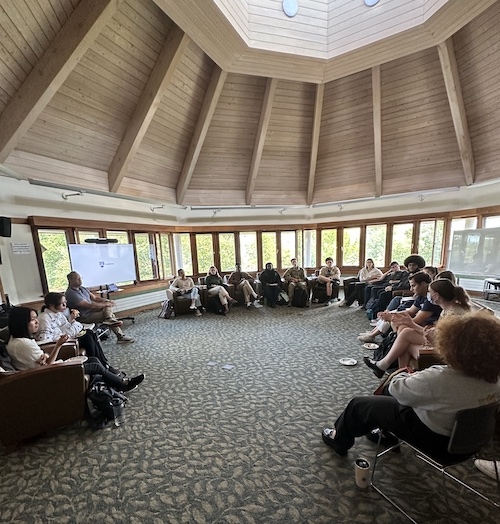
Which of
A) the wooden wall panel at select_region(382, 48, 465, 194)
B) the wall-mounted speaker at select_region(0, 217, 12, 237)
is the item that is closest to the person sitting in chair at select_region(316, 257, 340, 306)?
the wooden wall panel at select_region(382, 48, 465, 194)

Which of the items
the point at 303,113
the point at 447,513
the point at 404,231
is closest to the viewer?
the point at 447,513

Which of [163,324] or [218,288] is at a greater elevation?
[218,288]

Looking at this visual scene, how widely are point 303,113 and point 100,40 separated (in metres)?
3.64

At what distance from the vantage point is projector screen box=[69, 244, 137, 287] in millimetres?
4375

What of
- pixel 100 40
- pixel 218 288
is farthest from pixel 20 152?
pixel 218 288

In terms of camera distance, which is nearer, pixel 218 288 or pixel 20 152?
pixel 20 152

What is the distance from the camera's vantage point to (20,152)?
3.52m

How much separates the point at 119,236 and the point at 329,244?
18.5 feet

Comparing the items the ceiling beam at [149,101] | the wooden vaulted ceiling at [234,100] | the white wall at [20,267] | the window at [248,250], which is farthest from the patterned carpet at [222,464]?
the window at [248,250]

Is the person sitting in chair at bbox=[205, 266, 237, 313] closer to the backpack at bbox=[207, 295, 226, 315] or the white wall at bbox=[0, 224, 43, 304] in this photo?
the backpack at bbox=[207, 295, 226, 315]

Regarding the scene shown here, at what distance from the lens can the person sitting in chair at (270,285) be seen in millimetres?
5686

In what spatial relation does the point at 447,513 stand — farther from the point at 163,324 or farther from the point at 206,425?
the point at 163,324

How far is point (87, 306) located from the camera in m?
3.47

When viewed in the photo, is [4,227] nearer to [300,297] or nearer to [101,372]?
[101,372]
